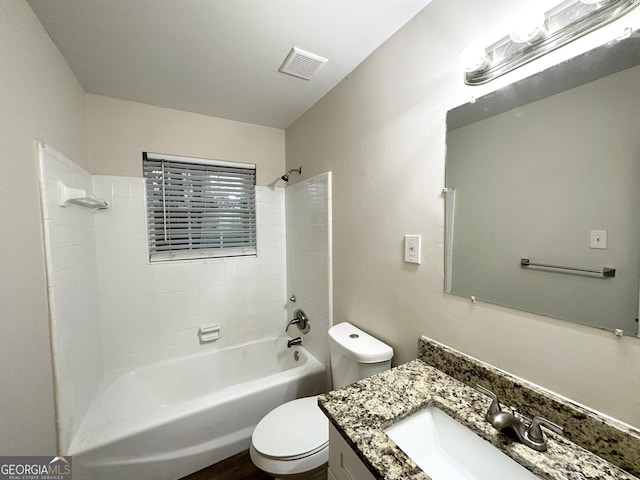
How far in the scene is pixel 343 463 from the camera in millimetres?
772

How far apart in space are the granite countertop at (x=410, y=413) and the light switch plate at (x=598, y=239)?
542 mm

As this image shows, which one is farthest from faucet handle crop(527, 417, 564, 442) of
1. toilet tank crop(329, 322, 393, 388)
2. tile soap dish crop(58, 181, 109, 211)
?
tile soap dish crop(58, 181, 109, 211)

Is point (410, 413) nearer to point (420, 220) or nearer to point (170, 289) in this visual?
point (420, 220)

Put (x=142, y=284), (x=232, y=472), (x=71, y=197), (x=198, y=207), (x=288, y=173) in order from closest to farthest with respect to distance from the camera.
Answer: (x=71, y=197) → (x=232, y=472) → (x=142, y=284) → (x=198, y=207) → (x=288, y=173)

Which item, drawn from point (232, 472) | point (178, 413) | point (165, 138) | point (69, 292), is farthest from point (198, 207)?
point (232, 472)

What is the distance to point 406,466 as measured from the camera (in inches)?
23.6

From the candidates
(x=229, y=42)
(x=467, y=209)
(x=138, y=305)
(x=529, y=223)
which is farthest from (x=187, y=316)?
(x=529, y=223)

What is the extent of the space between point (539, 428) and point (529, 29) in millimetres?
1127

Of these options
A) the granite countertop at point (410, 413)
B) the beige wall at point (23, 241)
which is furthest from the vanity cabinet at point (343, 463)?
the beige wall at point (23, 241)

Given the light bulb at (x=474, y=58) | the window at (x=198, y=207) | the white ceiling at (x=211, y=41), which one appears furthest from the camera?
the window at (x=198, y=207)

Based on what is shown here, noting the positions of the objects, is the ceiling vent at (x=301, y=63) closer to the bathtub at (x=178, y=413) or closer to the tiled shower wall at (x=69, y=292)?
the tiled shower wall at (x=69, y=292)

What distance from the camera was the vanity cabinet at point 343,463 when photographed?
2.26ft

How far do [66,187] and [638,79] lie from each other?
7.33 feet

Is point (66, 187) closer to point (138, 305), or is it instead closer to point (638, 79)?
point (138, 305)
